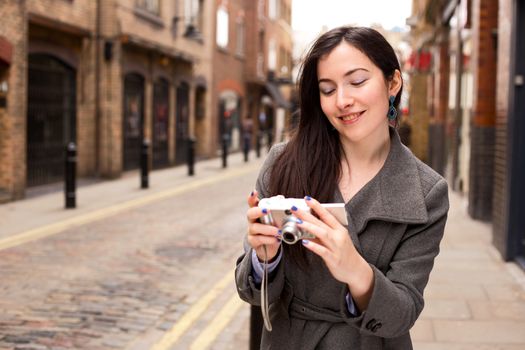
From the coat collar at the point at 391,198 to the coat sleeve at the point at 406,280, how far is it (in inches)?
1.8

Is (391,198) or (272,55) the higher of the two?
(272,55)

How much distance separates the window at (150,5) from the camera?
2012 centimetres

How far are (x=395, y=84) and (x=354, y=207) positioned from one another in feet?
1.20

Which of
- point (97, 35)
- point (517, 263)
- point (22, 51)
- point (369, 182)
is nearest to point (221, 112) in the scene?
point (97, 35)

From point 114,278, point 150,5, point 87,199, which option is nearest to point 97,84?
point 150,5

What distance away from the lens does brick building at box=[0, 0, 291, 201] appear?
1309 cm

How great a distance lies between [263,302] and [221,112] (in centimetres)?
2845

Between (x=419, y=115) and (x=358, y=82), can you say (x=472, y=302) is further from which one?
(x=419, y=115)

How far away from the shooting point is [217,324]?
5629 millimetres

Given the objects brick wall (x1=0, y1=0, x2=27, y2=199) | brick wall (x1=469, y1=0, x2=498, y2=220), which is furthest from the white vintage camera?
brick wall (x1=0, y1=0, x2=27, y2=199)

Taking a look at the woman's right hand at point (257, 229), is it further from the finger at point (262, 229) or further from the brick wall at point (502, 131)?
the brick wall at point (502, 131)

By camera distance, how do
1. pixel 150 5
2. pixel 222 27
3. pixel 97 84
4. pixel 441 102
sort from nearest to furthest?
pixel 97 84 → pixel 441 102 → pixel 150 5 → pixel 222 27

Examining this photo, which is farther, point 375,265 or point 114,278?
point 114,278

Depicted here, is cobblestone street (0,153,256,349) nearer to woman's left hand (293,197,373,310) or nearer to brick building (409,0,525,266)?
brick building (409,0,525,266)
